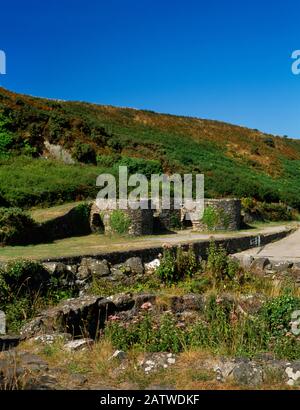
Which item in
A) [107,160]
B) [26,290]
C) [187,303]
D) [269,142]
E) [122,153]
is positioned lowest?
[187,303]

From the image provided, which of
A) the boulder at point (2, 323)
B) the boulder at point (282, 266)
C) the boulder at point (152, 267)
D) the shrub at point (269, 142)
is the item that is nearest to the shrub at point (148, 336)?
the boulder at point (2, 323)

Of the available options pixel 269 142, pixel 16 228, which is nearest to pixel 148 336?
pixel 16 228

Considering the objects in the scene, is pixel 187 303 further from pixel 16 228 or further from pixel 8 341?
pixel 16 228

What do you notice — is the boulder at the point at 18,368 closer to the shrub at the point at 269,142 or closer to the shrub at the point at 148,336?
the shrub at the point at 148,336

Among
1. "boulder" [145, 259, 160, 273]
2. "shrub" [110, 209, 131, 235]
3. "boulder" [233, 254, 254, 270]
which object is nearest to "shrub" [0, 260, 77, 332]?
"boulder" [145, 259, 160, 273]

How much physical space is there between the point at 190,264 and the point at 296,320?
389cm

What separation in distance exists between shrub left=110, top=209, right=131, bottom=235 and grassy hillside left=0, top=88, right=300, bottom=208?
4.06 meters

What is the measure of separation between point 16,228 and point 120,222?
404 cm

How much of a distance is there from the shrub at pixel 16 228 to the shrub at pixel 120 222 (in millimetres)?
2921

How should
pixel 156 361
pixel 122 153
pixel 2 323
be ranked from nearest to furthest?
1. pixel 156 361
2. pixel 2 323
3. pixel 122 153

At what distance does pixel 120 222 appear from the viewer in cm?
1839

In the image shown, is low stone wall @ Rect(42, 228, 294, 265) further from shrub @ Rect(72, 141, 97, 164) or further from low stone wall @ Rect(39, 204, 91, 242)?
shrub @ Rect(72, 141, 97, 164)

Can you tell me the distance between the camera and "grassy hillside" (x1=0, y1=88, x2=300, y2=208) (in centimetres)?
2344

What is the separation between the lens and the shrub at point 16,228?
15016 millimetres
